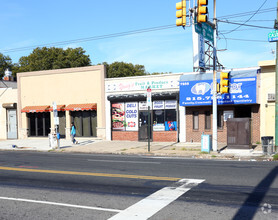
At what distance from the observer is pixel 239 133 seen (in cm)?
1845

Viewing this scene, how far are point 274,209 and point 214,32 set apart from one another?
12.2m

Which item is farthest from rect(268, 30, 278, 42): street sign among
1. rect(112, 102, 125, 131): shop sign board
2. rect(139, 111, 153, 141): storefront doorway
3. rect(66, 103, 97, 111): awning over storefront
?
rect(66, 103, 97, 111): awning over storefront

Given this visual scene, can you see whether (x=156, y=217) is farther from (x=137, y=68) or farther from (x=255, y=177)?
(x=137, y=68)

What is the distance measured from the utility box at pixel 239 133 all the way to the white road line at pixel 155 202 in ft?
31.9

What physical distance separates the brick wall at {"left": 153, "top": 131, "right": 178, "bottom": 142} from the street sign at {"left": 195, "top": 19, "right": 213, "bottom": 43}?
944 centimetres

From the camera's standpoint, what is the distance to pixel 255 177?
10023 millimetres

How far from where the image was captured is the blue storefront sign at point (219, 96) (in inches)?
809

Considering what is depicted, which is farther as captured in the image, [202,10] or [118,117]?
[118,117]

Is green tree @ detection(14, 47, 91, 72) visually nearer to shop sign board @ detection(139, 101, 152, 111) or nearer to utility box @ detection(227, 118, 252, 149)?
shop sign board @ detection(139, 101, 152, 111)

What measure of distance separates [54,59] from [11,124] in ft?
81.1

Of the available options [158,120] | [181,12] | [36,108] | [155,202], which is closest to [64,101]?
[36,108]

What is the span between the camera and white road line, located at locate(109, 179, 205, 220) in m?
6.42

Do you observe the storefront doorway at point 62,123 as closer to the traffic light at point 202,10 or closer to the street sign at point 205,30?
the street sign at point 205,30

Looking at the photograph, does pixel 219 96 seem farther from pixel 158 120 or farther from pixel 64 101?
pixel 64 101
